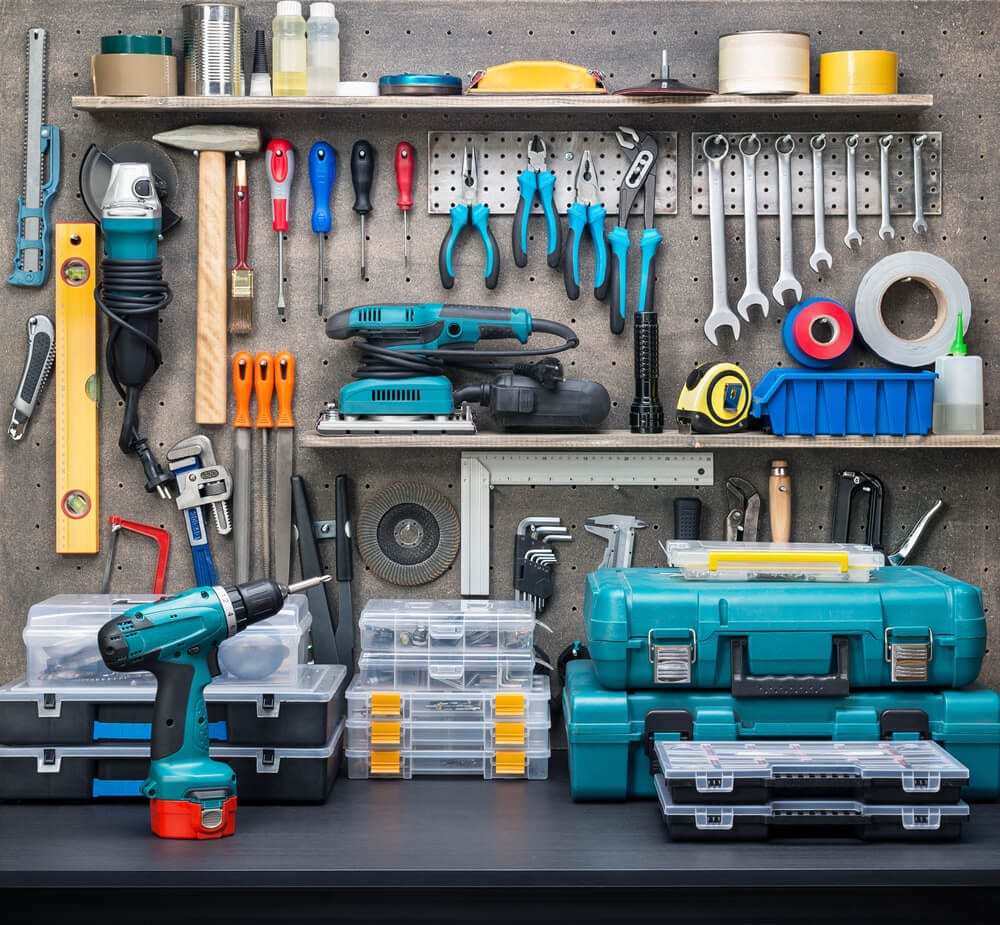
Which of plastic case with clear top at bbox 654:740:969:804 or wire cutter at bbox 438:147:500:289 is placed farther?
wire cutter at bbox 438:147:500:289

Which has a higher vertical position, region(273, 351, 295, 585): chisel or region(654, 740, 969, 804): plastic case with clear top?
region(273, 351, 295, 585): chisel

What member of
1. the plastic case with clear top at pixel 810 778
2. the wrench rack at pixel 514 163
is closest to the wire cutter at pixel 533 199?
the wrench rack at pixel 514 163

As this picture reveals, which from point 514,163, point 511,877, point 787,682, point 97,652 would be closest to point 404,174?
point 514,163

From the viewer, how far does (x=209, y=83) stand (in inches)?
86.1

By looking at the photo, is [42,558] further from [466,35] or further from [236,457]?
[466,35]

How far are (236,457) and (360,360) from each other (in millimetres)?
302

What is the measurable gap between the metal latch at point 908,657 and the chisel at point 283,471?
109 centimetres

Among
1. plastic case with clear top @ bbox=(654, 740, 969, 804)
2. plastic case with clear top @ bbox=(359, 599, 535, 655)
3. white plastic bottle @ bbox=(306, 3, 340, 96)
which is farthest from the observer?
white plastic bottle @ bbox=(306, 3, 340, 96)

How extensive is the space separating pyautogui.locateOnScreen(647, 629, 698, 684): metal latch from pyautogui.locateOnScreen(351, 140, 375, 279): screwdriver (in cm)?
97

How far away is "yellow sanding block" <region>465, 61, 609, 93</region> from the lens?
2.16m

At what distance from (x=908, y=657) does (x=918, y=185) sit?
2.99 feet

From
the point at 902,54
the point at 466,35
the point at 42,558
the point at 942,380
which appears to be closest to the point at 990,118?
the point at 902,54

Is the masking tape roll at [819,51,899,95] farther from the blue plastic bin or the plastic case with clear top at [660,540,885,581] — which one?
the plastic case with clear top at [660,540,885,581]

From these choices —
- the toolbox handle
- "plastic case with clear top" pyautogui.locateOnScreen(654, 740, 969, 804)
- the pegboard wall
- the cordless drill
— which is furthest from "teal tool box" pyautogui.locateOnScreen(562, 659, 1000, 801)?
the cordless drill
